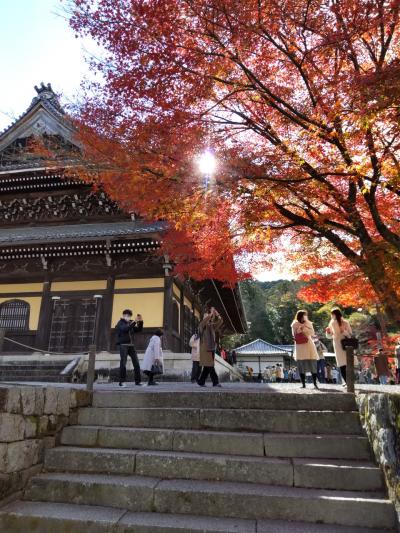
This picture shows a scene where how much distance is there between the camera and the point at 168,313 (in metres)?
12.6

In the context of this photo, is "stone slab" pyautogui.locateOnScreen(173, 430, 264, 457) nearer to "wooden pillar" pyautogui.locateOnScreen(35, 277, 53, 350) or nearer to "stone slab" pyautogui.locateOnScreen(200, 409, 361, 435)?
"stone slab" pyautogui.locateOnScreen(200, 409, 361, 435)

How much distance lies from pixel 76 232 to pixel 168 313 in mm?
5092

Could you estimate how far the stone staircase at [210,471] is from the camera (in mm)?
3318

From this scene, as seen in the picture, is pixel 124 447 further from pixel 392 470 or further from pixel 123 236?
pixel 123 236

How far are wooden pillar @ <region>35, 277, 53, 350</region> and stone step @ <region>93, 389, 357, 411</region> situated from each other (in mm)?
8594

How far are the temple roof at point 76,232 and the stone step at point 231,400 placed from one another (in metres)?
7.10

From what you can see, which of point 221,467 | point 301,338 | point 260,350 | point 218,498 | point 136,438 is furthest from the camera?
point 260,350

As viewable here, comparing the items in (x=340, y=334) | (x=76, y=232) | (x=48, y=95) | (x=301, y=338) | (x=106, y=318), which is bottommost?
(x=301, y=338)

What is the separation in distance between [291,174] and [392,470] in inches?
198

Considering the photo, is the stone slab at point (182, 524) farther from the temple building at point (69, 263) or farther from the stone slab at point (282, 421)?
the temple building at point (69, 263)

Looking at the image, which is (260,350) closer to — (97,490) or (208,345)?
(208,345)

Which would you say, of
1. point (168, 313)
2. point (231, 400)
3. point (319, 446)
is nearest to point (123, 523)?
point (231, 400)

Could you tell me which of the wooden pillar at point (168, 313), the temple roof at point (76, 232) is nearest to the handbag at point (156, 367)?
the wooden pillar at point (168, 313)

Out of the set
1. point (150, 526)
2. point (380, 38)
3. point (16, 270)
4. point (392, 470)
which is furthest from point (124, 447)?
point (16, 270)
